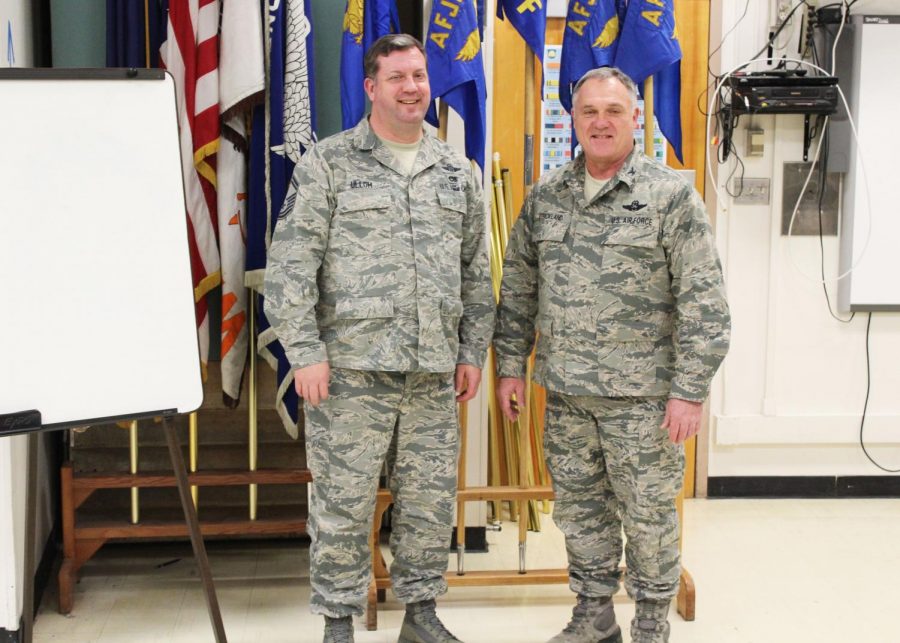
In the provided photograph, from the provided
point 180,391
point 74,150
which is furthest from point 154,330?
point 74,150

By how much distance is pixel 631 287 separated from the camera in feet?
8.23

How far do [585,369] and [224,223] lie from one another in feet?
4.12

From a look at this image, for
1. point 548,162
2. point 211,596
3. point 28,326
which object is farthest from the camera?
point 548,162

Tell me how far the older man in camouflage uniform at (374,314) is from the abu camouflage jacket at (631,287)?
25 centimetres

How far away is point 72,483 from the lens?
307 centimetres

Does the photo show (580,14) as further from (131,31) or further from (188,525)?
(188,525)

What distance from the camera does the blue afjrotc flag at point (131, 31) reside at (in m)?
3.07

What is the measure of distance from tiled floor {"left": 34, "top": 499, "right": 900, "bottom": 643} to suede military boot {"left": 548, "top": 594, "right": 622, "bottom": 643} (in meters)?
0.13

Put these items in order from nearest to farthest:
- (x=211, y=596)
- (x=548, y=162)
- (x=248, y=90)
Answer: (x=211, y=596)
(x=248, y=90)
(x=548, y=162)

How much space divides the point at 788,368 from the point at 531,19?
6.68 ft

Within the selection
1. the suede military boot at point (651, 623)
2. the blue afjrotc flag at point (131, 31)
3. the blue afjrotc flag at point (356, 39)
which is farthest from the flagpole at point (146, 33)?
the suede military boot at point (651, 623)

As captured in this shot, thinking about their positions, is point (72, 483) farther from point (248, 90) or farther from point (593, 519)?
point (593, 519)

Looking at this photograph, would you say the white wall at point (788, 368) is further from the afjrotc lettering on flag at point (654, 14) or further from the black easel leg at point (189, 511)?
the black easel leg at point (189, 511)

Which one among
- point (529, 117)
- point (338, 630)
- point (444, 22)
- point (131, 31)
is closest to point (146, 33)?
point (131, 31)
